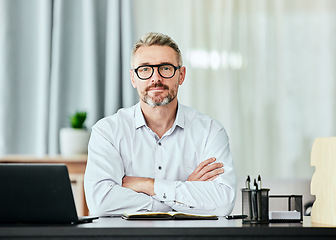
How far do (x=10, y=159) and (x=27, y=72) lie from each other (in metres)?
0.71

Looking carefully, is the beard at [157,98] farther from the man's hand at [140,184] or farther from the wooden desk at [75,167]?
the wooden desk at [75,167]

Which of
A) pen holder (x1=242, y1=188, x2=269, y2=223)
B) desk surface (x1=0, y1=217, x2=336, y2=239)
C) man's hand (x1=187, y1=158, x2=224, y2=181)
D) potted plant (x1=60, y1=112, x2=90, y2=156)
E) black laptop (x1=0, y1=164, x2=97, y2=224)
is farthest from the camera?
potted plant (x1=60, y1=112, x2=90, y2=156)

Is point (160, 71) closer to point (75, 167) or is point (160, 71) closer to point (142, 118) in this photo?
point (142, 118)

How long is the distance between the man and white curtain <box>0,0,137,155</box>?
1.14 m

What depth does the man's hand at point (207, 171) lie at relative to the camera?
2.25 metres

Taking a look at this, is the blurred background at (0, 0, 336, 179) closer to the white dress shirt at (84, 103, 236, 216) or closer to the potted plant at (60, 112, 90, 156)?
the potted plant at (60, 112, 90, 156)

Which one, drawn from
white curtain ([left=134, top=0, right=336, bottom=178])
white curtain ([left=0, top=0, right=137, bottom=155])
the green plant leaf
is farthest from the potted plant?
white curtain ([left=134, top=0, right=336, bottom=178])

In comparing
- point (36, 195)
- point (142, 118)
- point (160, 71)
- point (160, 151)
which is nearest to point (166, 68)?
point (160, 71)

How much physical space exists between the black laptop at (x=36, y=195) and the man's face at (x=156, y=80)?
3.14ft

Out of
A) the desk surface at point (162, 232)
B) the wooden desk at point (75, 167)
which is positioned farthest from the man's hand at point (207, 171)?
the wooden desk at point (75, 167)

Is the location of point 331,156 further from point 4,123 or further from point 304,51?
point 4,123

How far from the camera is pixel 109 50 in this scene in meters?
3.61

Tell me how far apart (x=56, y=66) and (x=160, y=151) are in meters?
1.52

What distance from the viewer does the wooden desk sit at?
3291 mm
